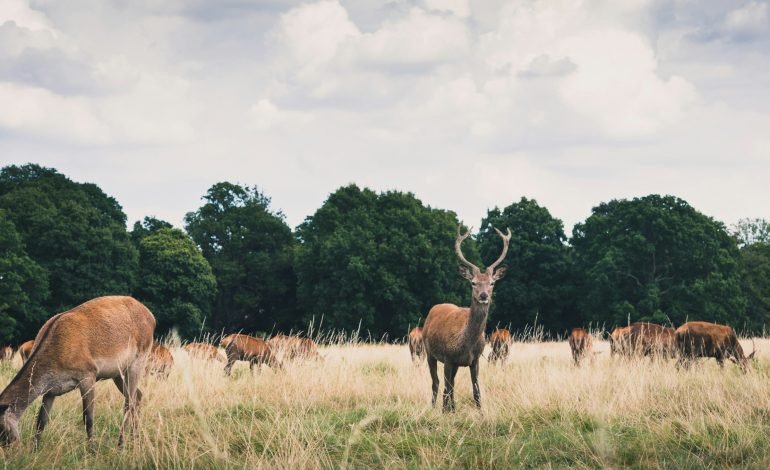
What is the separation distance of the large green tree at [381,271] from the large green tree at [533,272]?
3.34 m

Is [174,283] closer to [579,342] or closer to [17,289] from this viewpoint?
[17,289]

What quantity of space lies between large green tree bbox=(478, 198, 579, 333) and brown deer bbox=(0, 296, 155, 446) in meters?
35.6

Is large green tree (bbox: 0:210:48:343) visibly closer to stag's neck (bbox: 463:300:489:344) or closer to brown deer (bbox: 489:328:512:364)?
brown deer (bbox: 489:328:512:364)

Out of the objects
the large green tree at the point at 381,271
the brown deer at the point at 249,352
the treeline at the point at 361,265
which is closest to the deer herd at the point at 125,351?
the brown deer at the point at 249,352

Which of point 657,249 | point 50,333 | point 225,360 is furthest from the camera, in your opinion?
point 657,249

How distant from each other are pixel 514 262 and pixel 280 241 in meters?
A: 15.7

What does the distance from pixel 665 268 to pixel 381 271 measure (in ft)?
49.8

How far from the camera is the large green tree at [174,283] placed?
127 ft

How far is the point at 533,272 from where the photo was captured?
141 ft

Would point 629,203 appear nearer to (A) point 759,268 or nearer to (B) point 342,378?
(A) point 759,268

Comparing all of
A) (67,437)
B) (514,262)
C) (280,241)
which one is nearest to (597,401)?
(67,437)

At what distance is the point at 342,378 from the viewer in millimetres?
9453

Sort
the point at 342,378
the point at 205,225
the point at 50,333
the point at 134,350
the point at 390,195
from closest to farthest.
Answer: the point at 50,333
the point at 134,350
the point at 342,378
the point at 390,195
the point at 205,225

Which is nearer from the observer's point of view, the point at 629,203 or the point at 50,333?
the point at 50,333
